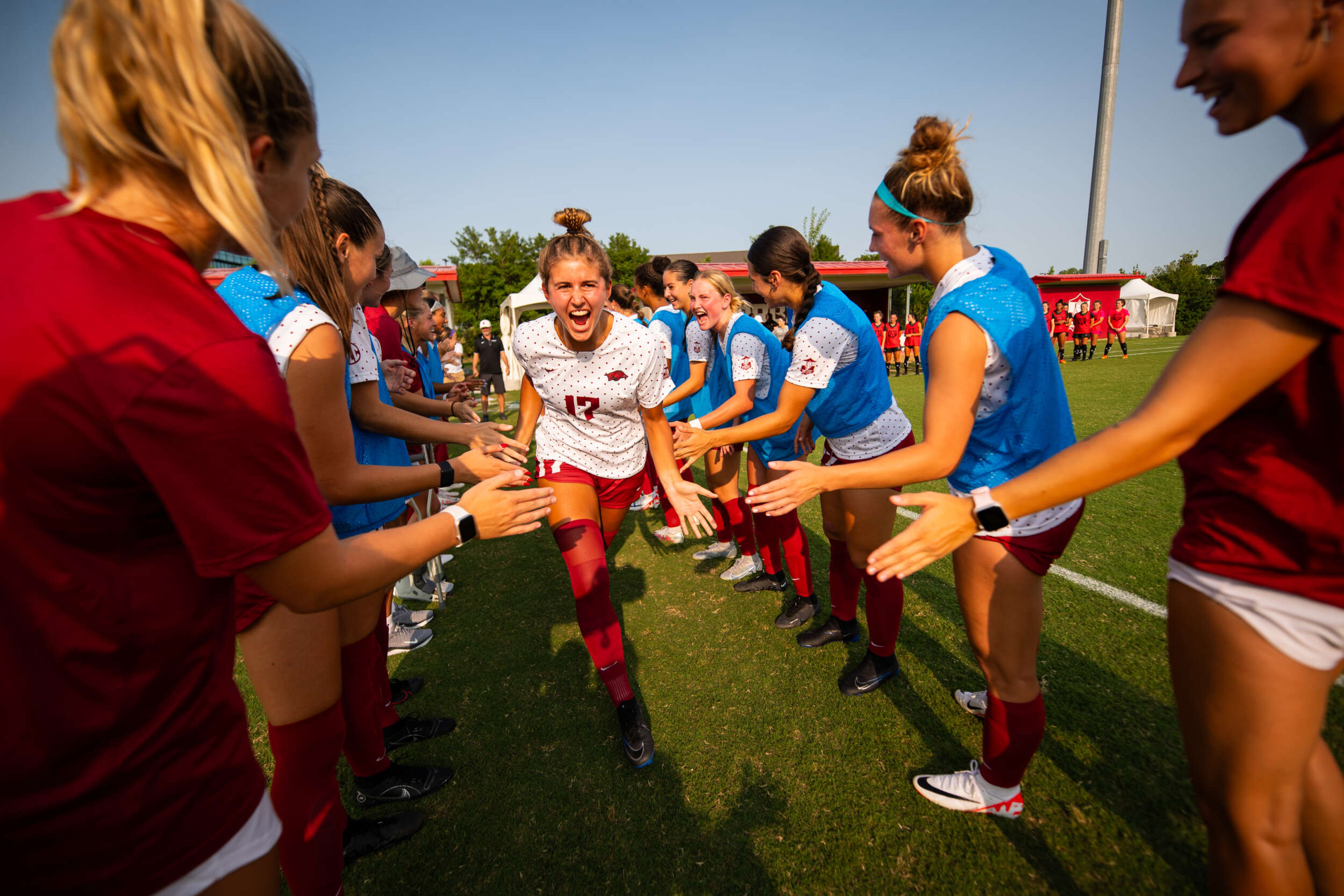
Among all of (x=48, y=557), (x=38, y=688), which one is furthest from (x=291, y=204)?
(x=38, y=688)

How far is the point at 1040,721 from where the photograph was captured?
2072 millimetres

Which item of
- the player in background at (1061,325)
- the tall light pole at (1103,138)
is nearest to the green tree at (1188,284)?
the tall light pole at (1103,138)

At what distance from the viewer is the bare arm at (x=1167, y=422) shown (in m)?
0.99

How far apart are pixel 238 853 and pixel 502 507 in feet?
2.73

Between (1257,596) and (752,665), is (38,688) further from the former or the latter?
(752,665)

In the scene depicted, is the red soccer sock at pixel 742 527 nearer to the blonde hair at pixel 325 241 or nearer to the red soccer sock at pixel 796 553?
the red soccer sock at pixel 796 553

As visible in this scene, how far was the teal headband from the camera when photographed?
6.58ft

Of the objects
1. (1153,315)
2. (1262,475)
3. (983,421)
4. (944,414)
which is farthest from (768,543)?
(1153,315)

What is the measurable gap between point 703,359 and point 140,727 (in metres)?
4.28

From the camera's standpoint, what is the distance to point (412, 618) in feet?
14.0

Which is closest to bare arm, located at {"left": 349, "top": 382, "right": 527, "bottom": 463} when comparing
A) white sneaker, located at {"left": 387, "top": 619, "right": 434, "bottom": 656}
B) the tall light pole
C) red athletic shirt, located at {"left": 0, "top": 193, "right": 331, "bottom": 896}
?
red athletic shirt, located at {"left": 0, "top": 193, "right": 331, "bottom": 896}

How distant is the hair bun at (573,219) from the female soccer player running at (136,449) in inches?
84.7

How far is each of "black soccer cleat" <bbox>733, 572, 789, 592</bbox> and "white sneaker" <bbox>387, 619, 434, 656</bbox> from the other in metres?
2.31

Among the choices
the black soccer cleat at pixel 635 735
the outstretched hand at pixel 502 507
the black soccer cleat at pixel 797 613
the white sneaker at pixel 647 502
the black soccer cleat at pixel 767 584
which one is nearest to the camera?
the outstretched hand at pixel 502 507
